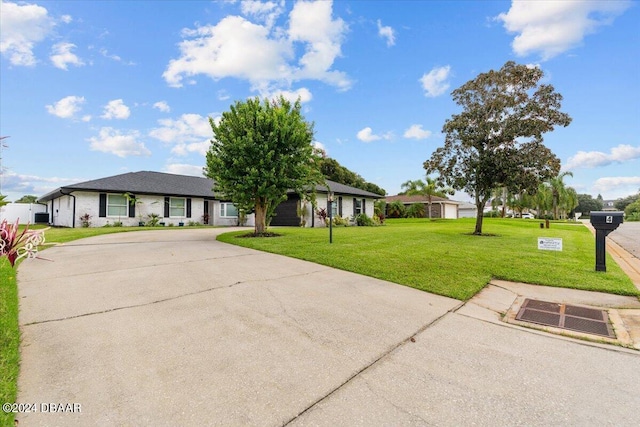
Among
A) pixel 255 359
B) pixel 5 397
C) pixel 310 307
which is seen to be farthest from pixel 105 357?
pixel 310 307

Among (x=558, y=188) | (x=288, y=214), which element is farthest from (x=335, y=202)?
(x=558, y=188)

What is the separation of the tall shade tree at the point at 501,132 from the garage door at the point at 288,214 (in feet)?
34.5

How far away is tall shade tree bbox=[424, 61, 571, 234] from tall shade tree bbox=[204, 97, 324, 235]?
24.8 ft

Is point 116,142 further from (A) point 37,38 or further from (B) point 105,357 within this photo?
(B) point 105,357

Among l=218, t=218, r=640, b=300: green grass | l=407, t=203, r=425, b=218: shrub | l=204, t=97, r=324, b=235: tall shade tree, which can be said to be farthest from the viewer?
l=407, t=203, r=425, b=218: shrub

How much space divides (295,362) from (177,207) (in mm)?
21743

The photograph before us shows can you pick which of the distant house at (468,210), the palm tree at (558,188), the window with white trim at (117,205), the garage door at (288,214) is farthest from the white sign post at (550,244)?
the distant house at (468,210)

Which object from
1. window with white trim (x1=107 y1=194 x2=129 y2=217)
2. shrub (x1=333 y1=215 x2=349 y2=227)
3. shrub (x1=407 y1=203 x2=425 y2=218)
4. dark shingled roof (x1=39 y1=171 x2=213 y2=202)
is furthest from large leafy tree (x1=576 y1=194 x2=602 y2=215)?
window with white trim (x1=107 y1=194 x2=129 y2=217)

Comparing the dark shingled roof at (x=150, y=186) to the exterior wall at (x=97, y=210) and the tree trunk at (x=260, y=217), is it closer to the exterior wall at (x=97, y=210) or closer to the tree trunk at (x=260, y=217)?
the exterior wall at (x=97, y=210)

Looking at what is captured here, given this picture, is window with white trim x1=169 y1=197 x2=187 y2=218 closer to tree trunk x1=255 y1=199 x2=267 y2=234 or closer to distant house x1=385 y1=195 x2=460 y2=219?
tree trunk x1=255 y1=199 x2=267 y2=234

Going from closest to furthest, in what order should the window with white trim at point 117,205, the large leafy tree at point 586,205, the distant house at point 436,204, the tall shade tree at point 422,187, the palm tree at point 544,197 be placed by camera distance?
the window with white trim at point 117,205, the tall shade tree at point 422,187, the distant house at point 436,204, the palm tree at point 544,197, the large leafy tree at point 586,205

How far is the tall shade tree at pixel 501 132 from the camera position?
42.2 feet

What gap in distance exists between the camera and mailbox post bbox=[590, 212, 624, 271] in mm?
5863

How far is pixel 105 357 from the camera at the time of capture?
2621mm
